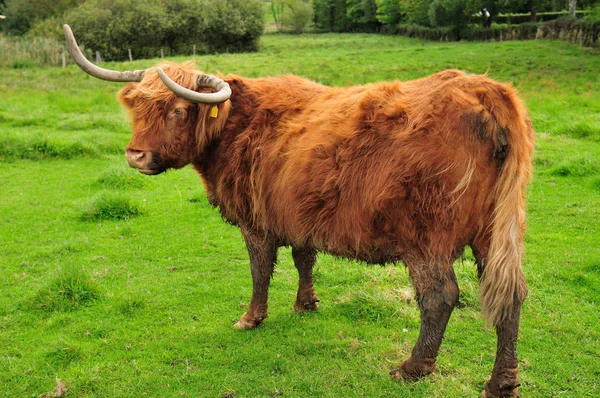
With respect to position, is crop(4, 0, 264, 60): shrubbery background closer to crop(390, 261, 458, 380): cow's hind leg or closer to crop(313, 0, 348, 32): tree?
crop(313, 0, 348, 32): tree

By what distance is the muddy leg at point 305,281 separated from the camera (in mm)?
4887

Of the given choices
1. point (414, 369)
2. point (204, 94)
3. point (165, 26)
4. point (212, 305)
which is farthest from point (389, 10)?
point (414, 369)

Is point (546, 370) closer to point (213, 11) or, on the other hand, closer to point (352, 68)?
point (352, 68)

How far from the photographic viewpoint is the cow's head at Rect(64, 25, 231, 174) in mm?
4199

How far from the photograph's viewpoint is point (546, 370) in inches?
154

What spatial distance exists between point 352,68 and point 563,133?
1392 cm

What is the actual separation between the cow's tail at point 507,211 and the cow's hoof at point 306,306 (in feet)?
6.41

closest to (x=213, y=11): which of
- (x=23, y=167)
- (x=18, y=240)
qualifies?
A: (x=23, y=167)

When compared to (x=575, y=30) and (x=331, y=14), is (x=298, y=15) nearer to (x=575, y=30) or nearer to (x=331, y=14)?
(x=331, y=14)

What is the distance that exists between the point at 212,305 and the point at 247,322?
63cm

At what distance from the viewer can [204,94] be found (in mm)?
3945

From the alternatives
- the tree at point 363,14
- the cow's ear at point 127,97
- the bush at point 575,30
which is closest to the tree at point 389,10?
the tree at point 363,14

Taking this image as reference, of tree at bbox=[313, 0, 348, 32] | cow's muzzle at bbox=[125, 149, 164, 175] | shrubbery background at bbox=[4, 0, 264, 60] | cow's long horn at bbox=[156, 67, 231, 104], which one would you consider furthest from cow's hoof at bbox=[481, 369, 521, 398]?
tree at bbox=[313, 0, 348, 32]

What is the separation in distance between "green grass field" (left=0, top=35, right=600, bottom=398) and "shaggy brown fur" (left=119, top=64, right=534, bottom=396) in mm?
674
